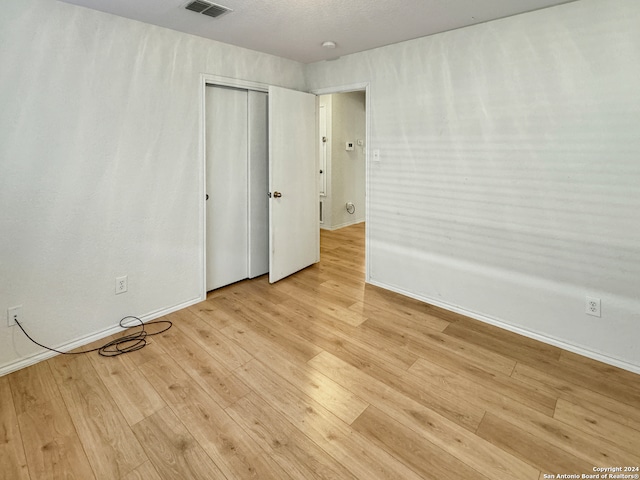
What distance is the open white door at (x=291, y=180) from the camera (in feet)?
11.1

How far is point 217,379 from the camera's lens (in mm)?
2049

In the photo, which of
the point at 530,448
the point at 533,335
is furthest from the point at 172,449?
the point at 533,335

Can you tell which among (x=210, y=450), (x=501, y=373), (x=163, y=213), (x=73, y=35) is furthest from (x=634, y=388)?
(x=73, y=35)

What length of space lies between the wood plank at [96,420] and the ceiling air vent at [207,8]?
248 centimetres

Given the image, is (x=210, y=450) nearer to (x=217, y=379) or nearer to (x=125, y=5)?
(x=217, y=379)

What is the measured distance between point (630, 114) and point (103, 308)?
380 centimetres

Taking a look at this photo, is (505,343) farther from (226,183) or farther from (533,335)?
(226,183)

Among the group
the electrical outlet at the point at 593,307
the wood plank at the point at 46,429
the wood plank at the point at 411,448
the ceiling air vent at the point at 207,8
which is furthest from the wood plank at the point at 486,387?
the ceiling air vent at the point at 207,8

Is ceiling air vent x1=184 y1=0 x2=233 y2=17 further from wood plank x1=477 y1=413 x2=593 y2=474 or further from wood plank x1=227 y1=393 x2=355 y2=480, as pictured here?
wood plank x1=477 y1=413 x2=593 y2=474

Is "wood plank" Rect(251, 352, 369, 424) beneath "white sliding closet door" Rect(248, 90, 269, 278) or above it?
beneath

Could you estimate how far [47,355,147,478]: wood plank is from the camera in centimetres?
149

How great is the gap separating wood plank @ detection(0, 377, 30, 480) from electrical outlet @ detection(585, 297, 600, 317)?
10.7 feet

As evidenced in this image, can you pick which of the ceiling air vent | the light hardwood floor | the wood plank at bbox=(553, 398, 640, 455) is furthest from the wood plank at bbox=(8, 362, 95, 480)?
the ceiling air vent

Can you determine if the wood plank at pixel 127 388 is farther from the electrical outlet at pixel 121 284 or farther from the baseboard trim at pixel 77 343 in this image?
the electrical outlet at pixel 121 284
